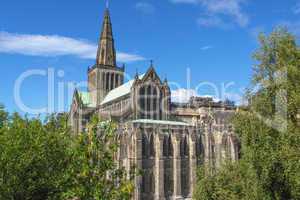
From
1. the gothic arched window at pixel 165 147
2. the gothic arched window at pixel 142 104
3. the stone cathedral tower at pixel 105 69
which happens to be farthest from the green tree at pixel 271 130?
the stone cathedral tower at pixel 105 69

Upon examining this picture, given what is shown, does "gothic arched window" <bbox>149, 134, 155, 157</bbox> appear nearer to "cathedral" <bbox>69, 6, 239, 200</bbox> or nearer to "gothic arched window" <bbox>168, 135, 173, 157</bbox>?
"cathedral" <bbox>69, 6, 239, 200</bbox>

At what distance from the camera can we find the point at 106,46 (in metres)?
91.7

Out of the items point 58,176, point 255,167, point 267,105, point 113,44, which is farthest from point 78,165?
point 113,44

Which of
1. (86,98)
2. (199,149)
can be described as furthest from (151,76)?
(86,98)

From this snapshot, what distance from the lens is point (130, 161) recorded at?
193ft

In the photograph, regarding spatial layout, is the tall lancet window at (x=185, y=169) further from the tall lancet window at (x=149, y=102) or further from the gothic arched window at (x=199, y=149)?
the tall lancet window at (x=149, y=102)

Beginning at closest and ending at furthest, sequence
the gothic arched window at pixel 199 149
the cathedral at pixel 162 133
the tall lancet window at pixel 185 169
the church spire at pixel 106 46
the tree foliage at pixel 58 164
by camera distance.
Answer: the tree foliage at pixel 58 164 → the cathedral at pixel 162 133 → the tall lancet window at pixel 185 169 → the gothic arched window at pixel 199 149 → the church spire at pixel 106 46

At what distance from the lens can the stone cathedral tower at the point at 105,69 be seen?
3593 inches

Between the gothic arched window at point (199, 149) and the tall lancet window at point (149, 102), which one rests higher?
the tall lancet window at point (149, 102)

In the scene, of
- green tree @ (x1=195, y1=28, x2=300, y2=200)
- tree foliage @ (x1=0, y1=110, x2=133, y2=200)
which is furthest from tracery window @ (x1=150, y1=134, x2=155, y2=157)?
tree foliage @ (x1=0, y1=110, x2=133, y2=200)

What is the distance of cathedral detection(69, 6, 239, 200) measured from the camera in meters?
59.3

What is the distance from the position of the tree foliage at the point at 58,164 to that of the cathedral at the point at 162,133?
27.5m

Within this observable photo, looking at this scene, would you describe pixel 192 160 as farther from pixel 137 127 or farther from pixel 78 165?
pixel 78 165

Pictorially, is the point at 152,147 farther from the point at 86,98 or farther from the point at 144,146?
the point at 86,98
